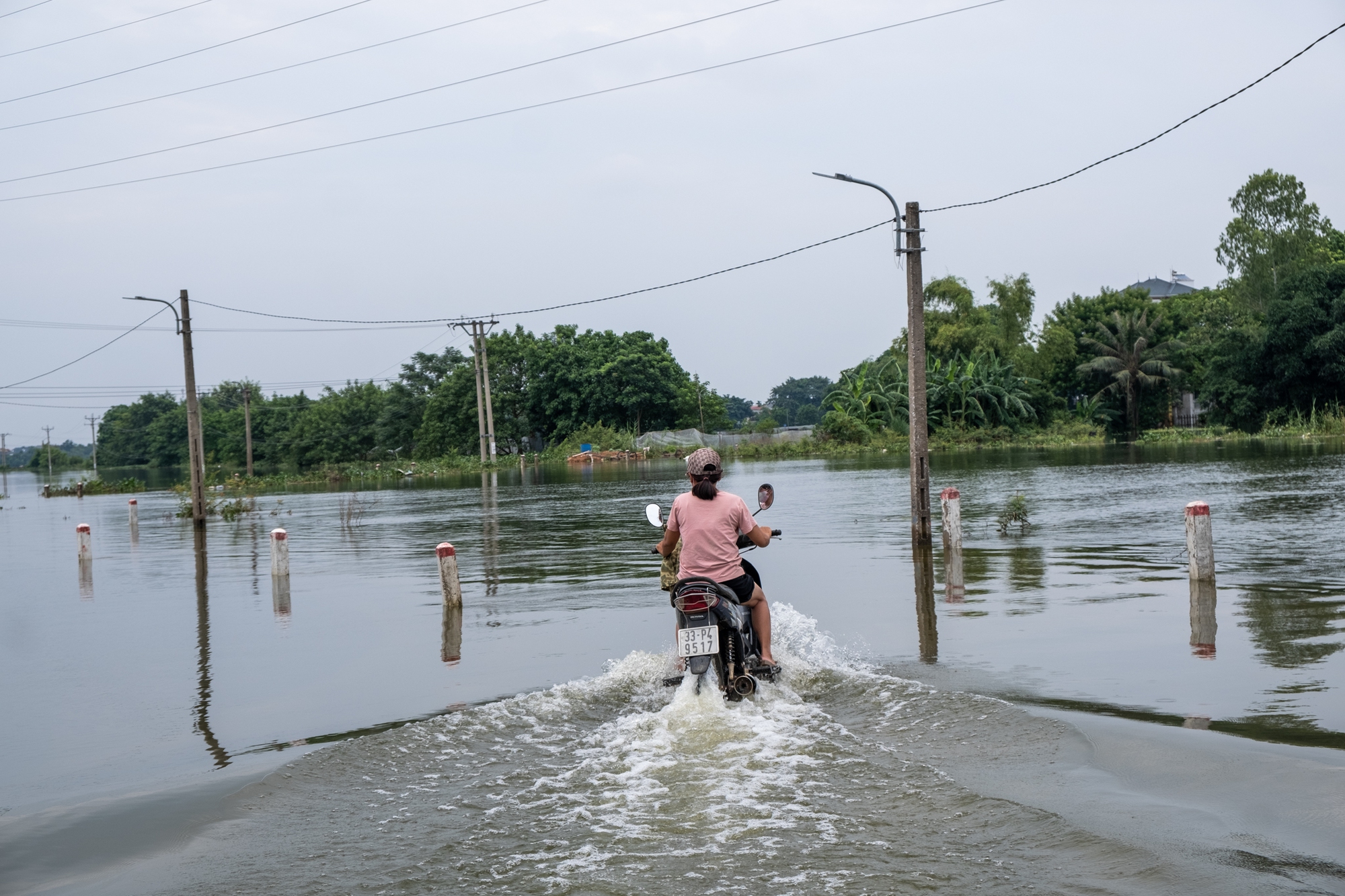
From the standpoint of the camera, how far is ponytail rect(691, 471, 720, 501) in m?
7.64

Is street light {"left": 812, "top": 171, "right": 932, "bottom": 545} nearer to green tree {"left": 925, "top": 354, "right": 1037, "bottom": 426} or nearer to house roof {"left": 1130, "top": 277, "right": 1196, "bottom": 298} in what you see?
green tree {"left": 925, "top": 354, "right": 1037, "bottom": 426}

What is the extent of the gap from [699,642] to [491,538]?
16315 mm

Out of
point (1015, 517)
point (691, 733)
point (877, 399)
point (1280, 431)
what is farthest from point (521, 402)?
point (691, 733)

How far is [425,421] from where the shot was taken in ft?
276

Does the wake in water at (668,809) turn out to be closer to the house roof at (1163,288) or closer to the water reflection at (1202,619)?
the water reflection at (1202,619)

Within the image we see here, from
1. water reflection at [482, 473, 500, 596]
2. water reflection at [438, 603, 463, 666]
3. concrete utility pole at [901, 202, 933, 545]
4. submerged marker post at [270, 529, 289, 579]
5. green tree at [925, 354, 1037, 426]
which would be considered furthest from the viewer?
green tree at [925, 354, 1037, 426]

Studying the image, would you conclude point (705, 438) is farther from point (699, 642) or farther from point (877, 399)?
point (699, 642)

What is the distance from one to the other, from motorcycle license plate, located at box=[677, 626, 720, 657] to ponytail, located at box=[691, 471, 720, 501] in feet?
3.24

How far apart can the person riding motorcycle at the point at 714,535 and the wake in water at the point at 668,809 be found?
25.7 inches

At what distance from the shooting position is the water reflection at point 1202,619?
29.5 feet

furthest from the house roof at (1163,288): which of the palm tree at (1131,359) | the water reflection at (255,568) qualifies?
the water reflection at (255,568)

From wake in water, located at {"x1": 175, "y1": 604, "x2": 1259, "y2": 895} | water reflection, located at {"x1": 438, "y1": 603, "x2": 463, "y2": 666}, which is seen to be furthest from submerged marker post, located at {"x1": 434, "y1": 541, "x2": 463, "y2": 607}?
wake in water, located at {"x1": 175, "y1": 604, "x2": 1259, "y2": 895}

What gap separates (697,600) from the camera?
7.18m

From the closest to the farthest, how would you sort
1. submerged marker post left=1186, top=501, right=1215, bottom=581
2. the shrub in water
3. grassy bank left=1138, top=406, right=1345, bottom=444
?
submerged marker post left=1186, top=501, right=1215, bottom=581, the shrub in water, grassy bank left=1138, top=406, right=1345, bottom=444
